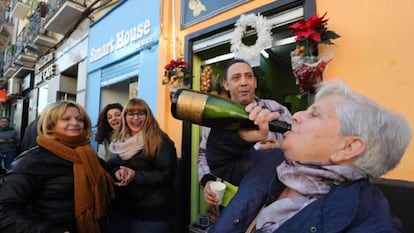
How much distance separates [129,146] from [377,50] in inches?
87.1

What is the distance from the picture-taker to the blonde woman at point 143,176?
6.91 feet

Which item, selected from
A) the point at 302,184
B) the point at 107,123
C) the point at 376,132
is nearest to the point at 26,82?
the point at 107,123

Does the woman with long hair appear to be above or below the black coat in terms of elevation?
above

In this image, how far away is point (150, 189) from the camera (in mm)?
2146

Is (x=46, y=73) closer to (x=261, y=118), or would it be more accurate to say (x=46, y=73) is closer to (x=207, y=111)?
(x=207, y=111)

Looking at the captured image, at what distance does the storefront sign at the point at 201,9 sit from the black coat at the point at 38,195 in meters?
2.59

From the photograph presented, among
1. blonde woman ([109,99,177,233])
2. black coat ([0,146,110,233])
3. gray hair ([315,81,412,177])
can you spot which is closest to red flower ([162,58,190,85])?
blonde woman ([109,99,177,233])

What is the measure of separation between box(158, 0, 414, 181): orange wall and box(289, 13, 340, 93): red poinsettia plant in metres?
0.23

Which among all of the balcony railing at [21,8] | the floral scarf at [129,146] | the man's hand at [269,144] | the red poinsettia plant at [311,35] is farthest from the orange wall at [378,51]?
the balcony railing at [21,8]

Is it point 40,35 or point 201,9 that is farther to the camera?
point 40,35

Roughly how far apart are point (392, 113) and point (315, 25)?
150 cm

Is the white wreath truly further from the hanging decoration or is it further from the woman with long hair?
the woman with long hair

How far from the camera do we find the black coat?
1.41m

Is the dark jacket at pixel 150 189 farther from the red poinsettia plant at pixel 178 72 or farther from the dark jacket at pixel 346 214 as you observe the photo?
the red poinsettia plant at pixel 178 72
